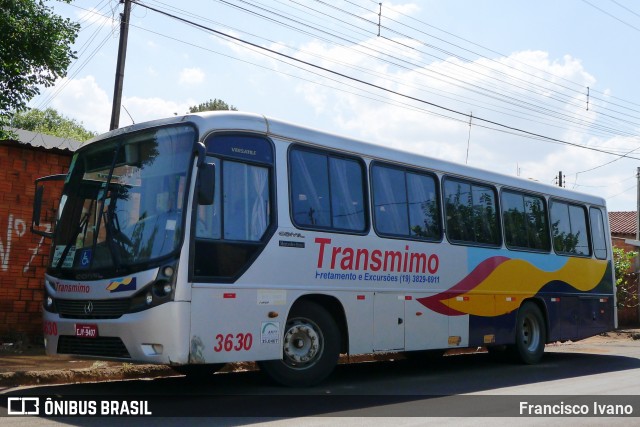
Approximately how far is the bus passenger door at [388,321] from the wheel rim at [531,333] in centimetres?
402

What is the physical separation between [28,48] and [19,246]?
7595 mm

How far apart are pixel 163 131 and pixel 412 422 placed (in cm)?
435

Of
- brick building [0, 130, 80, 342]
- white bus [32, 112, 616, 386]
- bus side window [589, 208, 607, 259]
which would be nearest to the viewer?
white bus [32, 112, 616, 386]

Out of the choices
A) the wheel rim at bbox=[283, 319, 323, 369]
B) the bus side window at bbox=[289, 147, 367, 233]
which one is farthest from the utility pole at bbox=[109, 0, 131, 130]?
the wheel rim at bbox=[283, 319, 323, 369]

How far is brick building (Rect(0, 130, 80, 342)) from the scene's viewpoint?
42.8ft

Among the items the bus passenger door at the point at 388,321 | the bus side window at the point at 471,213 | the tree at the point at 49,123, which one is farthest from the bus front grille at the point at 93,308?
the tree at the point at 49,123

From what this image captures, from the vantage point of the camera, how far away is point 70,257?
30.7 feet

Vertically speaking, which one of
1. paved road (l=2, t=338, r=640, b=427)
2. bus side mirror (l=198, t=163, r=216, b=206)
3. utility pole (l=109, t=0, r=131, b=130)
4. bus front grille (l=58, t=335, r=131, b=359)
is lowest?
paved road (l=2, t=338, r=640, b=427)

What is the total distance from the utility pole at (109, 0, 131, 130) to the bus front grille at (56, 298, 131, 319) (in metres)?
9.79

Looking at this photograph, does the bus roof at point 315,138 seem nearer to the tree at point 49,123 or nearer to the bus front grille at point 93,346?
the bus front grille at point 93,346

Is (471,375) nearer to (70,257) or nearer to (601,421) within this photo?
(601,421)

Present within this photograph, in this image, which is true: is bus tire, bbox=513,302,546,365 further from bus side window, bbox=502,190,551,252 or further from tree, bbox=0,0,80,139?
tree, bbox=0,0,80,139

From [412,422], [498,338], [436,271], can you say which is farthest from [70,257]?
[498,338]

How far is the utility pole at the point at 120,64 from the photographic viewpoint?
18.3 meters
